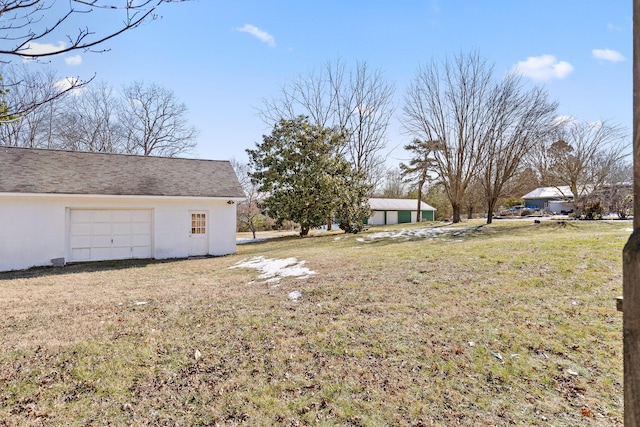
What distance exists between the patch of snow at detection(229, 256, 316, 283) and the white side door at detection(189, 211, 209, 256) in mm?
3474

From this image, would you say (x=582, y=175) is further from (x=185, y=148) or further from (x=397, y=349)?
(x=185, y=148)

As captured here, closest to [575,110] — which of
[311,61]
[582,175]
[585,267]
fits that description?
[582,175]

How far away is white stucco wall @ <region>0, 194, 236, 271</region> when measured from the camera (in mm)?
10562

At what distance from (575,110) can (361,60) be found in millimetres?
12710

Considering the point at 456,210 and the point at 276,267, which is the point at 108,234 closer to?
the point at 276,267

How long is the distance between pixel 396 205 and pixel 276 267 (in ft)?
96.1

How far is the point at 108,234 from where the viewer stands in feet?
38.9

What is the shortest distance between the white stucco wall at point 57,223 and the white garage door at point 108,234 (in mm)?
210

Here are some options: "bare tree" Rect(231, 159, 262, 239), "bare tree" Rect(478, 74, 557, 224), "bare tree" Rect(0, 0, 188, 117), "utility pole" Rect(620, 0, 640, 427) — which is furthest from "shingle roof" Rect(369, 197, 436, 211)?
"utility pole" Rect(620, 0, 640, 427)

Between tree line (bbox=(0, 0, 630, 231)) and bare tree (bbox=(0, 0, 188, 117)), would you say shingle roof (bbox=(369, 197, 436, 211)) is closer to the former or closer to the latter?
tree line (bbox=(0, 0, 630, 231))

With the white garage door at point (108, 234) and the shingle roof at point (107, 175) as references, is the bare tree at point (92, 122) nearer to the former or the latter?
the shingle roof at point (107, 175)

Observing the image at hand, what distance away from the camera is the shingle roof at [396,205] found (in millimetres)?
34906

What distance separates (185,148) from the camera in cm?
2825

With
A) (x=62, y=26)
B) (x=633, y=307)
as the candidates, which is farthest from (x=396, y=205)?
(x=633, y=307)
